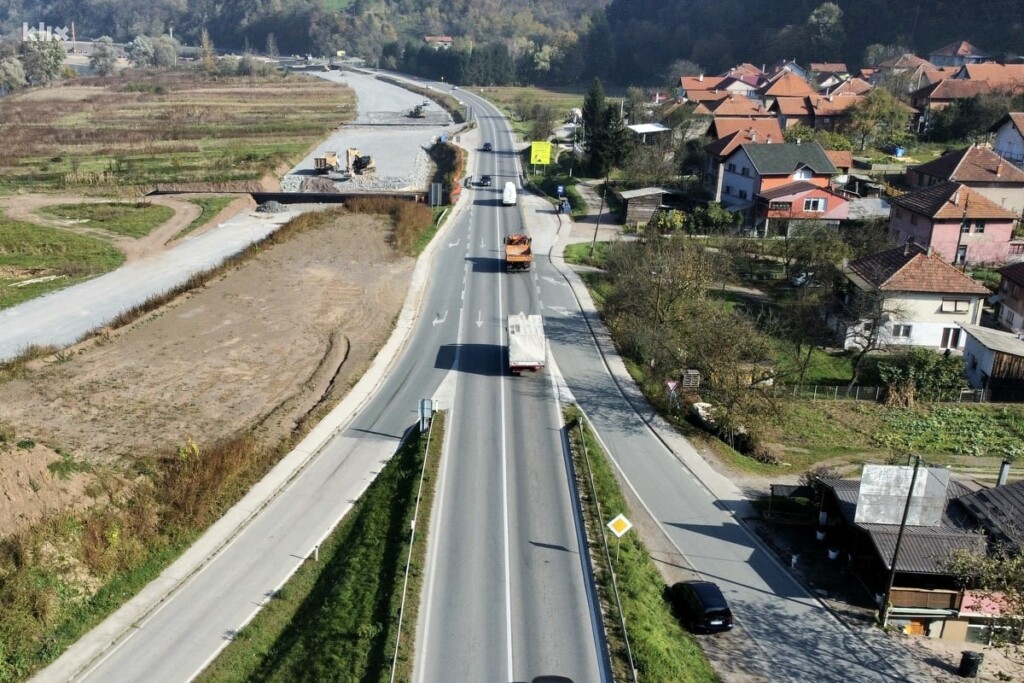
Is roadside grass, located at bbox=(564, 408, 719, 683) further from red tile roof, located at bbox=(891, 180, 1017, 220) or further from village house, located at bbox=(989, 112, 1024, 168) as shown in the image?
village house, located at bbox=(989, 112, 1024, 168)

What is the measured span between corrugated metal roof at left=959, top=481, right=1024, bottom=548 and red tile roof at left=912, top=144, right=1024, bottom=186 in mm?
45622

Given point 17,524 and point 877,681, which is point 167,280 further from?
point 877,681

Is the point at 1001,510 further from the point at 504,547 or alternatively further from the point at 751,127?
the point at 751,127

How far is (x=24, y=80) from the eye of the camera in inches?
6767

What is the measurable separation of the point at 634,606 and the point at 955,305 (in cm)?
3384

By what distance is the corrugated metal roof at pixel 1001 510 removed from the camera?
25.9 metres

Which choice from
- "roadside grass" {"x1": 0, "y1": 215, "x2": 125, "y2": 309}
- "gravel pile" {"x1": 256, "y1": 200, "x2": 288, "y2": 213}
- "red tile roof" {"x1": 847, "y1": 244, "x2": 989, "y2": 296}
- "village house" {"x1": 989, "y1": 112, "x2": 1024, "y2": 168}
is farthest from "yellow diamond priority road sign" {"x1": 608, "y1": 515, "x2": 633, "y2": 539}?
"village house" {"x1": 989, "y1": 112, "x2": 1024, "y2": 168}

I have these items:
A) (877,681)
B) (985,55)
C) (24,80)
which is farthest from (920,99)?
(24,80)

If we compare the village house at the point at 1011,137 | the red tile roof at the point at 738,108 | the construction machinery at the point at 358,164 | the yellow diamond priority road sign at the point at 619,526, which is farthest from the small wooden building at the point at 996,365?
the construction machinery at the point at 358,164

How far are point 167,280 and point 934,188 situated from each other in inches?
2119

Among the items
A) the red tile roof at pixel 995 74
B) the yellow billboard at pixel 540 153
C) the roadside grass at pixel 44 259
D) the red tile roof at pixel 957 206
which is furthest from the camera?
the red tile roof at pixel 995 74

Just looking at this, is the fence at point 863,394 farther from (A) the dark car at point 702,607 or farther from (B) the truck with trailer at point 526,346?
(A) the dark car at point 702,607

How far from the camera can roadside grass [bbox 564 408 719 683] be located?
21719mm

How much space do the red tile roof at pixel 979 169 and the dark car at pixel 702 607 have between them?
54544 millimetres
